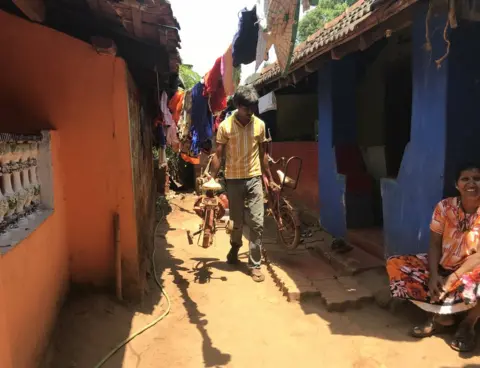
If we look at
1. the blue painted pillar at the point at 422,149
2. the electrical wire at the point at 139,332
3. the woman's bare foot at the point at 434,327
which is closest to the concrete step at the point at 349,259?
the blue painted pillar at the point at 422,149

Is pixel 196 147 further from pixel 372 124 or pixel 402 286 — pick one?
pixel 402 286

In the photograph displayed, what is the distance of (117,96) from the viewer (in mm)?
3885

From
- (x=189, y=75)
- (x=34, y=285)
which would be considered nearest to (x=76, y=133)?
(x=34, y=285)

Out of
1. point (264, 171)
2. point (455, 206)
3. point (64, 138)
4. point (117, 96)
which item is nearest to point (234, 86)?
point (264, 171)

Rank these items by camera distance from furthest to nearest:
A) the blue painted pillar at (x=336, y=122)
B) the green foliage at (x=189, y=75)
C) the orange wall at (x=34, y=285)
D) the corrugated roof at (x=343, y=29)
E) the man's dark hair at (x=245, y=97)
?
the green foliage at (x=189, y=75)
the blue painted pillar at (x=336, y=122)
the man's dark hair at (x=245, y=97)
the corrugated roof at (x=343, y=29)
the orange wall at (x=34, y=285)

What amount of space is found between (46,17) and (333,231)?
4.89m

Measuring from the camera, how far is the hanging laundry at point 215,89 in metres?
6.10

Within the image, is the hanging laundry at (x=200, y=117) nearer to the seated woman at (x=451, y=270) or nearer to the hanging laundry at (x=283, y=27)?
the hanging laundry at (x=283, y=27)

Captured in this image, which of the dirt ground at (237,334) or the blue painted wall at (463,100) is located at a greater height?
the blue painted wall at (463,100)

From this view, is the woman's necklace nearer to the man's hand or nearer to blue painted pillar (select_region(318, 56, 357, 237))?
the man's hand

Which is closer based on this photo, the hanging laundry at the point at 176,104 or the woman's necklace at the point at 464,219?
the woman's necklace at the point at 464,219

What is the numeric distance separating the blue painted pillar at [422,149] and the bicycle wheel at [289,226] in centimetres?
122

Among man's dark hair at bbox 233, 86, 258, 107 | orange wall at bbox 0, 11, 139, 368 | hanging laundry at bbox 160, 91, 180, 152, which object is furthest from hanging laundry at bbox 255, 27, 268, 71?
hanging laundry at bbox 160, 91, 180, 152

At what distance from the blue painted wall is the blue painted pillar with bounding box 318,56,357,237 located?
2.41m
